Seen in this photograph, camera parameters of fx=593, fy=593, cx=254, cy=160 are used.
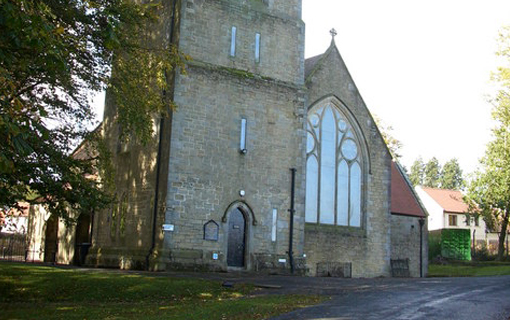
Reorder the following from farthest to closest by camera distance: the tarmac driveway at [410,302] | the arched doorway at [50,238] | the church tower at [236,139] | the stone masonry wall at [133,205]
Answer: the arched doorway at [50,238] → the stone masonry wall at [133,205] → the church tower at [236,139] → the tarmac driveway at [410,302]

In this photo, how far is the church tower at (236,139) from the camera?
78.2ft

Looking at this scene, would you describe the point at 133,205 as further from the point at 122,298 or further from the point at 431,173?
the point at 431,173

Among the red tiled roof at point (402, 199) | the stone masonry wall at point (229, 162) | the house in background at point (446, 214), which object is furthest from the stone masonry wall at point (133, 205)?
the house in background at point (446, 214)

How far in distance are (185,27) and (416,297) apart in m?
14.6

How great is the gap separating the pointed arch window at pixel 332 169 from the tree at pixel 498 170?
16.9 metres

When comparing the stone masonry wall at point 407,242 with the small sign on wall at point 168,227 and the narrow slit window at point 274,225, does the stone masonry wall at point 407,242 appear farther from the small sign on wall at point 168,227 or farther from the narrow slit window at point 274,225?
the small sign on wall at point 168,227

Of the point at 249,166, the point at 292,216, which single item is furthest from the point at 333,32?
the point at 292,216

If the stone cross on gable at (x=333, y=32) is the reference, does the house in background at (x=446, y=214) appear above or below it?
below

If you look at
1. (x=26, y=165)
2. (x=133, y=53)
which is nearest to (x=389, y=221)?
(x=133, y=53)

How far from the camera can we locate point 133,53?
19000mm

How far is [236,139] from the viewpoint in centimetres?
2547

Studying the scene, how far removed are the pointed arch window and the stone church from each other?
0.06 m

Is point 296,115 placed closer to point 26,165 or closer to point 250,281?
point 250,281

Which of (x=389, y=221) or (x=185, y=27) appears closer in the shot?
(x=185, y=27)
